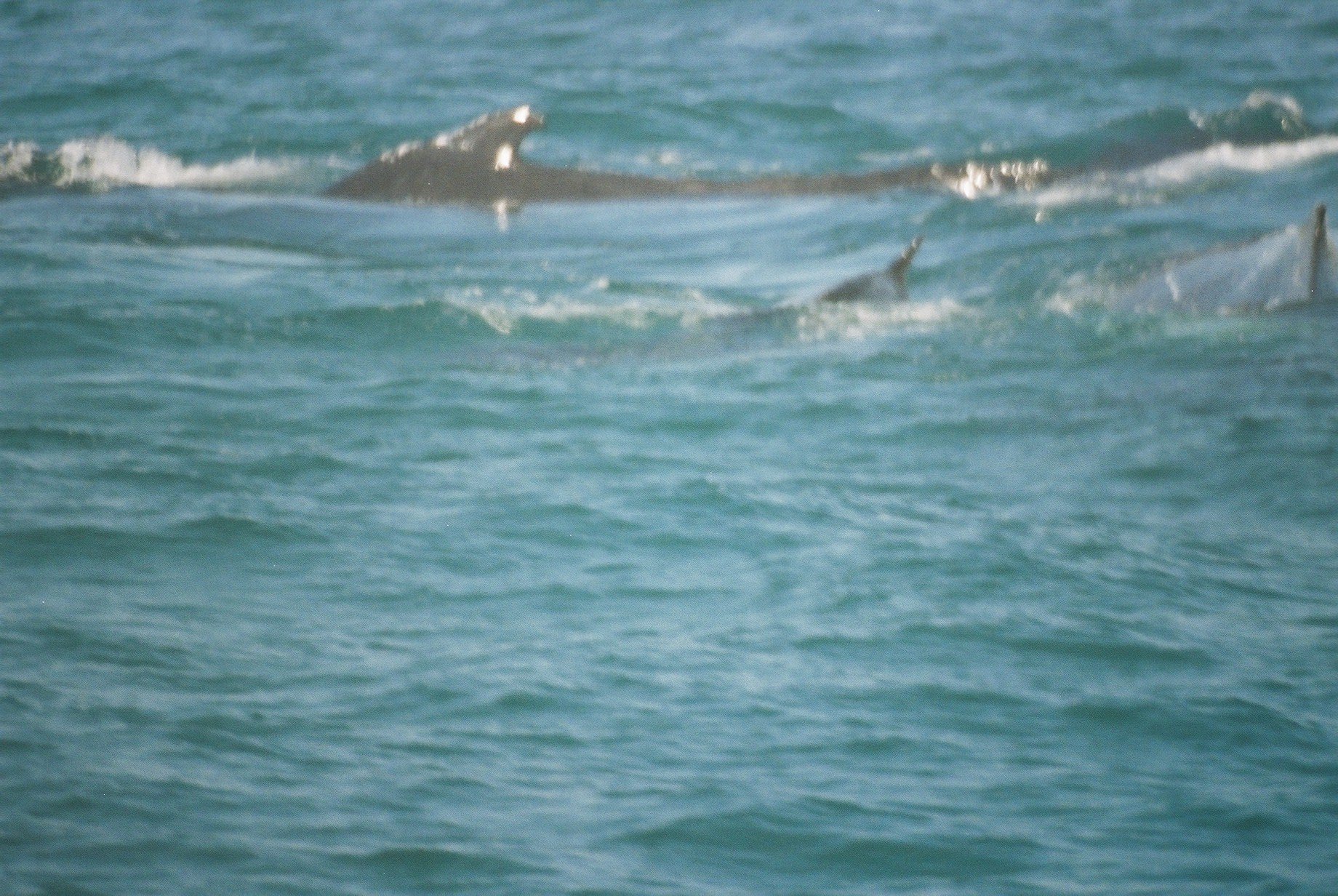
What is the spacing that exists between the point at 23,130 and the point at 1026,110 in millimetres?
11243

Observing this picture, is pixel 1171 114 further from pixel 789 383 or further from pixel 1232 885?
pixel 1232 885

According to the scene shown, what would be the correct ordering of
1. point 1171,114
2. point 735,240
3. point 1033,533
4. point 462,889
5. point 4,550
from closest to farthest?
point 462,889 < point 4,550 < point 1033,533 < point 735,240 < point 1171,114

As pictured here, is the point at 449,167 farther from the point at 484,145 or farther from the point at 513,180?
the point at 513,180

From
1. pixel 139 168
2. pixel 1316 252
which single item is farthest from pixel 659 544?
pixel 139 168

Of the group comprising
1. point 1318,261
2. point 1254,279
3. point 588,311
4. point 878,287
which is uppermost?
point 1318,261

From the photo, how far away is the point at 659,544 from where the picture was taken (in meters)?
8.24

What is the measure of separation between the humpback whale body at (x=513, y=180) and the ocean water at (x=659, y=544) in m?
0.36

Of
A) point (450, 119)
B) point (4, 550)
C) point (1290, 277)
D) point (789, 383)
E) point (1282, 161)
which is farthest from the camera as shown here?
point (450, 119)

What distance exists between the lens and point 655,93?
71.8 ft

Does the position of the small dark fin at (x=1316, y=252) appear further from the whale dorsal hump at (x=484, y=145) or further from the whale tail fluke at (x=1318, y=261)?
the whale dorsal hump at (x=484, y=145)

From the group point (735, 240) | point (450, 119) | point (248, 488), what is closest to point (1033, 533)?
point (248, 488)

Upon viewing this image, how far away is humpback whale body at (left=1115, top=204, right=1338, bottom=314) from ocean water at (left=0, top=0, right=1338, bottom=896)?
19 centimetres

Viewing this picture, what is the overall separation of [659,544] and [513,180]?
846 centimetres

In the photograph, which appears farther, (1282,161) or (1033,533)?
(1282,161)
